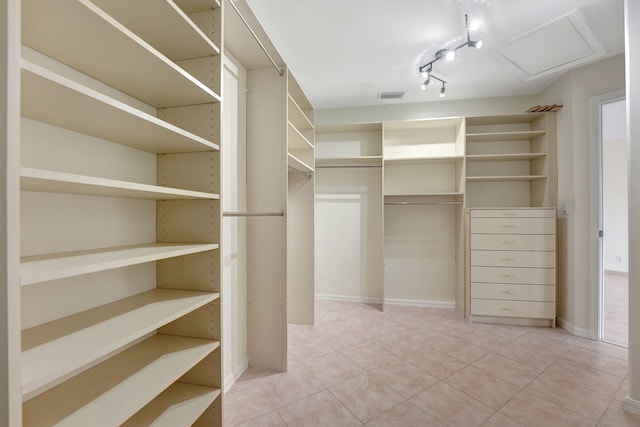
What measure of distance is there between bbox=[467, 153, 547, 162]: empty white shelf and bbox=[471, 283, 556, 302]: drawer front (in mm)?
1415

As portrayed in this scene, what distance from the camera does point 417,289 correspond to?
349 cm

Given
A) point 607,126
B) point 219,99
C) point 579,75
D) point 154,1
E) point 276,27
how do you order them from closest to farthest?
point 154,1 → point 219,99 → point 276,27 → point 579,75 → point 607,126

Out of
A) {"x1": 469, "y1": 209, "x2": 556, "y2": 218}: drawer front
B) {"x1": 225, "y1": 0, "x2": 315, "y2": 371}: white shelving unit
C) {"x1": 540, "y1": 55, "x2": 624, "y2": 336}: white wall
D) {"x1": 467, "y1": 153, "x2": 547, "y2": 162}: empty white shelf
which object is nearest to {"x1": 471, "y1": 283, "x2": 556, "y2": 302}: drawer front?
{"x1": 540, "y1": 55, "x2": 624, "y2": 336}: white wall

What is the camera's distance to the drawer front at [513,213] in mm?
2768

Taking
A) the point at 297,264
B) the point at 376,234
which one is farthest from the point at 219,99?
the point at 376,234

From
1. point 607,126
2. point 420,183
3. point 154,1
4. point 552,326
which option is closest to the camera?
point 154,1

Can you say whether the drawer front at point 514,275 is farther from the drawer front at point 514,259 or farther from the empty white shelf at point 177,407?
the empty white shelf at point 177,407

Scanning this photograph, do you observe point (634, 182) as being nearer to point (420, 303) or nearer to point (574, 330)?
point (574, 330)

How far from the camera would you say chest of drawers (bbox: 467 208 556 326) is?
2770mm

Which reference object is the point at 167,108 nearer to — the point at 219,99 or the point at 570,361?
the point at 219,99

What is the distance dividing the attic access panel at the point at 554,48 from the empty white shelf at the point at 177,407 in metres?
3.32

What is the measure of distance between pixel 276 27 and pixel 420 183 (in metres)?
2.39

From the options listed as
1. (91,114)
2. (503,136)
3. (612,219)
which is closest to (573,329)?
(503,136)

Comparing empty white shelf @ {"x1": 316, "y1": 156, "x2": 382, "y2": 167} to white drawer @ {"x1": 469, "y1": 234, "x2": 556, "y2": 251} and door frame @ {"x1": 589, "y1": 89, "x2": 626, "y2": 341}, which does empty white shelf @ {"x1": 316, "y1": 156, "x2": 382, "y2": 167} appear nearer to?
white drawer @ {"x1": 469, "y1": 234, "x2": 556, "y2": 251}
